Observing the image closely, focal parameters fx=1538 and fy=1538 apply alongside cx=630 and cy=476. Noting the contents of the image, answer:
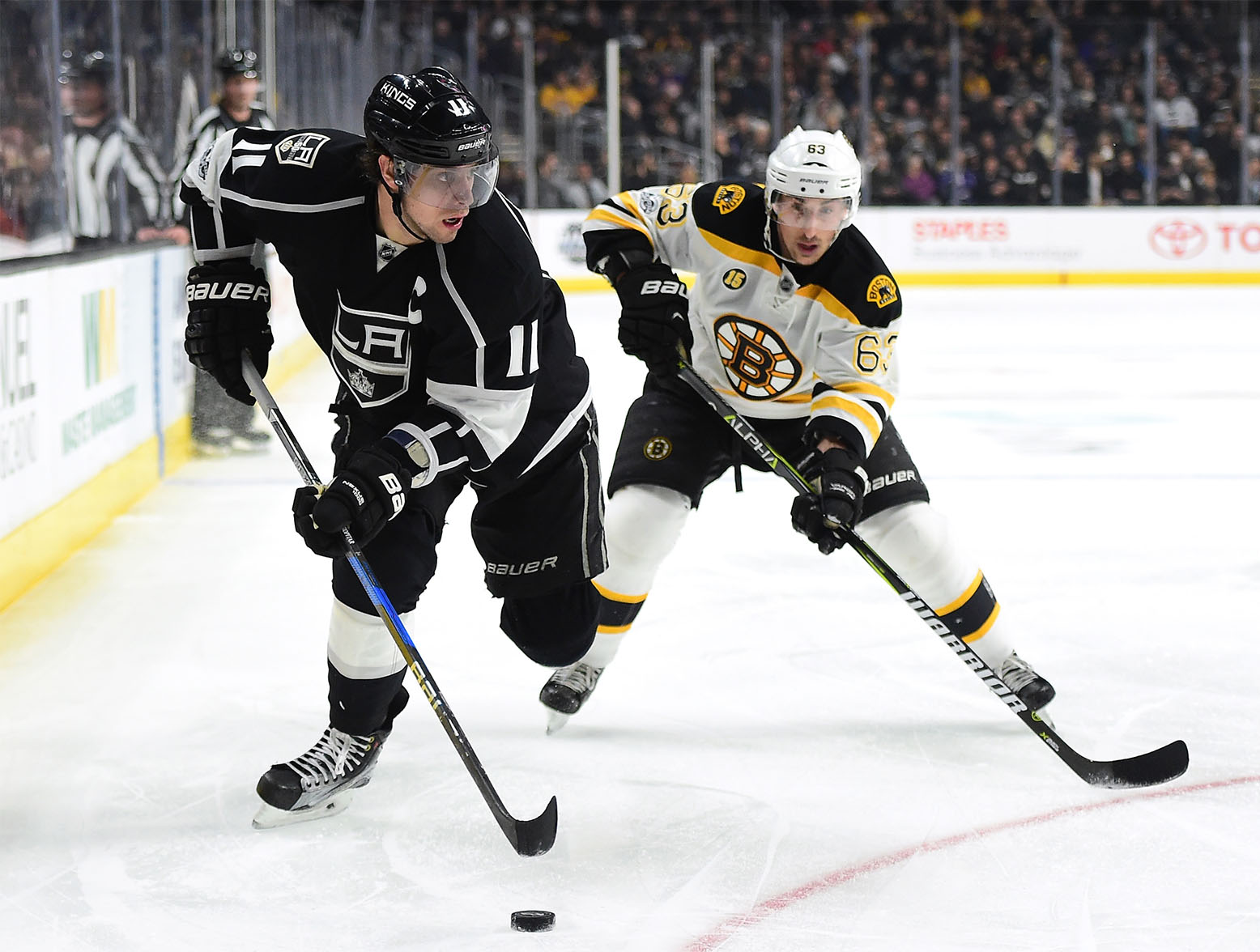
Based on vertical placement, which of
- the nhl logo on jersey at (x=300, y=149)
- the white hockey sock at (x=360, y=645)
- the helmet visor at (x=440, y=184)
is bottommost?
the white hockey sock at (x=360, y=645)

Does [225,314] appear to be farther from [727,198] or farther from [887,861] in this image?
[887,861]

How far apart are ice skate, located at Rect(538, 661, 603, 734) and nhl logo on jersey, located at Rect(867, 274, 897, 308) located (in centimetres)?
80

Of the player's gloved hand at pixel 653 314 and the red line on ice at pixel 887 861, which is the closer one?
the red line on ice at pixel 887 861

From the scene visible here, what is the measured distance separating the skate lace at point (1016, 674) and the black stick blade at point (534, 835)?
3.10ft

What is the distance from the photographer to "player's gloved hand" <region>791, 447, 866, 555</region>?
2395 mm

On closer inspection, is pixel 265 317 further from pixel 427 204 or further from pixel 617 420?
pixel 617 420

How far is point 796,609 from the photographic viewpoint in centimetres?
345

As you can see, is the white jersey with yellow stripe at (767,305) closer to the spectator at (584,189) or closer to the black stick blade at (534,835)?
the black stick blade at (534,835)

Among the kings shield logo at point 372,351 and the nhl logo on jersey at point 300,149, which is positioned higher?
the nhl logo on jersey at point 300,149

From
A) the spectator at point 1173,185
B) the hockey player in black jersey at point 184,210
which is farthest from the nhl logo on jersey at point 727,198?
the spectator at point 1173,185

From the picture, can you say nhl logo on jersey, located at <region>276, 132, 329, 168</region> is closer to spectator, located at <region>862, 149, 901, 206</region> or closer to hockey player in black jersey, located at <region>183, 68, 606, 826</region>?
hockey player in black jersey, located at <region>183, 68, 606, 826</region>

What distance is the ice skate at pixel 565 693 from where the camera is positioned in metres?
2.66

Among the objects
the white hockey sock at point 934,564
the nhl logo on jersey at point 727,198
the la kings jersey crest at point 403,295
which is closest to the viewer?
the la kings jersey crest at point 403,295

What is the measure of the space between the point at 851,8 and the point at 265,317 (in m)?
14.4
